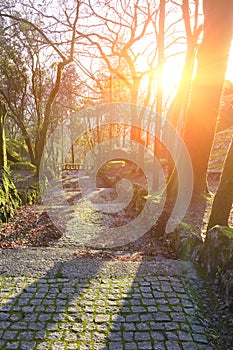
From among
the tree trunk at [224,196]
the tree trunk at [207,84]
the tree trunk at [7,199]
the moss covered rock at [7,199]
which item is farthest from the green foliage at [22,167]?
the tree trunk at [224,196]

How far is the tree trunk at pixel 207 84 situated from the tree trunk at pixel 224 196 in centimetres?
375

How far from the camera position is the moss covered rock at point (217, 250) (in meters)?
4.42

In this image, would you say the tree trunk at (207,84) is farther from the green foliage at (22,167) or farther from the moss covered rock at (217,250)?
the green foliage at (22,167)

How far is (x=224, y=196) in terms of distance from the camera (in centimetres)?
558

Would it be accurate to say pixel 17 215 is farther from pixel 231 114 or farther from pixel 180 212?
pixel 231 114

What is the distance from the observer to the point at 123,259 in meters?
5.91

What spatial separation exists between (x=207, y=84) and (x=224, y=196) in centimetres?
457

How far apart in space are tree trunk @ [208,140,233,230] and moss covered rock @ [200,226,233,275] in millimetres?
762

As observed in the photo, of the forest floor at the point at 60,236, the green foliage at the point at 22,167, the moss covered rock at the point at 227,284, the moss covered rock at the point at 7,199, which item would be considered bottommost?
the forest floor at the point at 60,236

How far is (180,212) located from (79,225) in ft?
10.8

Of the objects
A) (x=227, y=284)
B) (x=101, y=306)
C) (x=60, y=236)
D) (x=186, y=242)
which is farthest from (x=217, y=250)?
(x=60, y=236)

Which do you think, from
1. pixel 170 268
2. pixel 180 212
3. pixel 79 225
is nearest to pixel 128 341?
pixel 170 268

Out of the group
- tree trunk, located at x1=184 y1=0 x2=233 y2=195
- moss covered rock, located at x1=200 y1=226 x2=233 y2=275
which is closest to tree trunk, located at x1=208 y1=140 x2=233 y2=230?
moss covered rock, located at x1=200 y1=226 x2=233 y2=275

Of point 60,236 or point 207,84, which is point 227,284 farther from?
point 207,84
